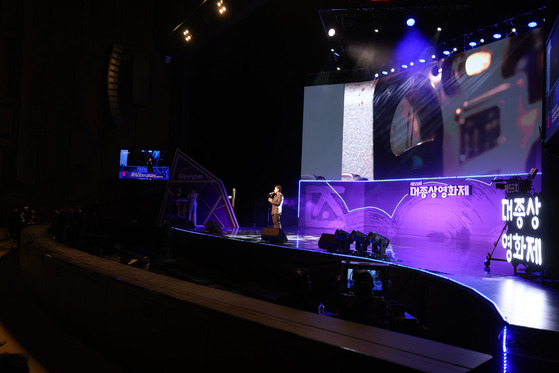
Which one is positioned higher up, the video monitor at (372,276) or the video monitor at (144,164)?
the video monitor at (144,164)

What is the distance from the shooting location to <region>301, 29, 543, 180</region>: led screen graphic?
10852 mm

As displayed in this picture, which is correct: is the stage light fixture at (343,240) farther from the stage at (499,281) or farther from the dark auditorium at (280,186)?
the stage at (499,281)

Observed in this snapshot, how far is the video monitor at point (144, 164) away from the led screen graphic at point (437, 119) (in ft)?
20.9

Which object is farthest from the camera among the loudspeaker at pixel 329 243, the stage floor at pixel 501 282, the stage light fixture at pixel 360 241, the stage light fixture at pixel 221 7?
the stage light fixture at pixel 221 7

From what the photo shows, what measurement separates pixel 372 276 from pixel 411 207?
A: 956cm

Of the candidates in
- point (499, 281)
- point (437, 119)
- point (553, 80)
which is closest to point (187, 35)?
point (437, 119)

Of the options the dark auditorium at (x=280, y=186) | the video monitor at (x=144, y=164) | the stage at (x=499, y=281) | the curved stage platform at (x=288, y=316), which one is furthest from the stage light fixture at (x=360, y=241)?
the video monitor at (x=144, y=164)

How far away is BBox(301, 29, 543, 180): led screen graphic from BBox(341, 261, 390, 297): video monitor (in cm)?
790

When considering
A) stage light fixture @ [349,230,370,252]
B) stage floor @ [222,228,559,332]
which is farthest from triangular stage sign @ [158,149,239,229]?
stage light fixture @ [349,230,370,252]

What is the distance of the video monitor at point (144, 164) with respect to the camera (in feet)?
57.9

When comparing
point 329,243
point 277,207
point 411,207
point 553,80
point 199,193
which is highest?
point 553,80

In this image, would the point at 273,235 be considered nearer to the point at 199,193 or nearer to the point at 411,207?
the point at 199,193

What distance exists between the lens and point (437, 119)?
13.3 metres

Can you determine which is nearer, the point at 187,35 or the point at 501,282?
the point at 501,282
